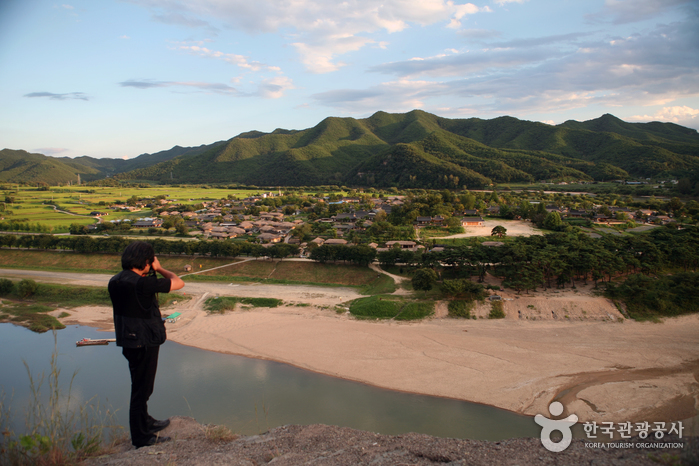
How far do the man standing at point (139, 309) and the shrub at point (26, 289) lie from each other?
2605 cm

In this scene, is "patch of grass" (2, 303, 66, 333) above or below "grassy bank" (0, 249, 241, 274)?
below

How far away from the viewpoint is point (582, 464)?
185 inches

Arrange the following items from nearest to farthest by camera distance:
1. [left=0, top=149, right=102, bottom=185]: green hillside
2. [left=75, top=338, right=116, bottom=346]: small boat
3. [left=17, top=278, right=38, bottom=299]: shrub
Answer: [left=75, top=338, right=116, bottom=346]: small boat < [left=17, top=278, right=38, bottom=299]: shrub < [left=0, top=149, right=102, bottom=185]: green hillside

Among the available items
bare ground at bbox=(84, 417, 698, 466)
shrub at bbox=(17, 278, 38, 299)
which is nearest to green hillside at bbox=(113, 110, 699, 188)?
shrub at bbox=(17, 278, 38, 299)

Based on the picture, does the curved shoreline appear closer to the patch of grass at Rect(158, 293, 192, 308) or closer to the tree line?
the patch of grass at Rect(158, 293, 192, 308)

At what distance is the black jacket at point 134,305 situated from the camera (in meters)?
3.74

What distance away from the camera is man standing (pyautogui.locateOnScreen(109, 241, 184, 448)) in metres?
3.75

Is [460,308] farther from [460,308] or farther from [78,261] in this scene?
[78,261]

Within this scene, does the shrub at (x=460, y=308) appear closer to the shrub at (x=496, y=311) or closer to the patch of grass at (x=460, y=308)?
the patch of grass at (x=460, y=308)

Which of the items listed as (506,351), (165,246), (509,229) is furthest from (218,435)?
(509,229)

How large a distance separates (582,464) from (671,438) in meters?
1.60

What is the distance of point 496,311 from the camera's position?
732 inches

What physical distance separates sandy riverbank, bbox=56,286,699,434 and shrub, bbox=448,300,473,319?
0.54 meters

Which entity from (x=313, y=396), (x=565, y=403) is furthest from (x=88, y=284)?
(x=565, y=403)
